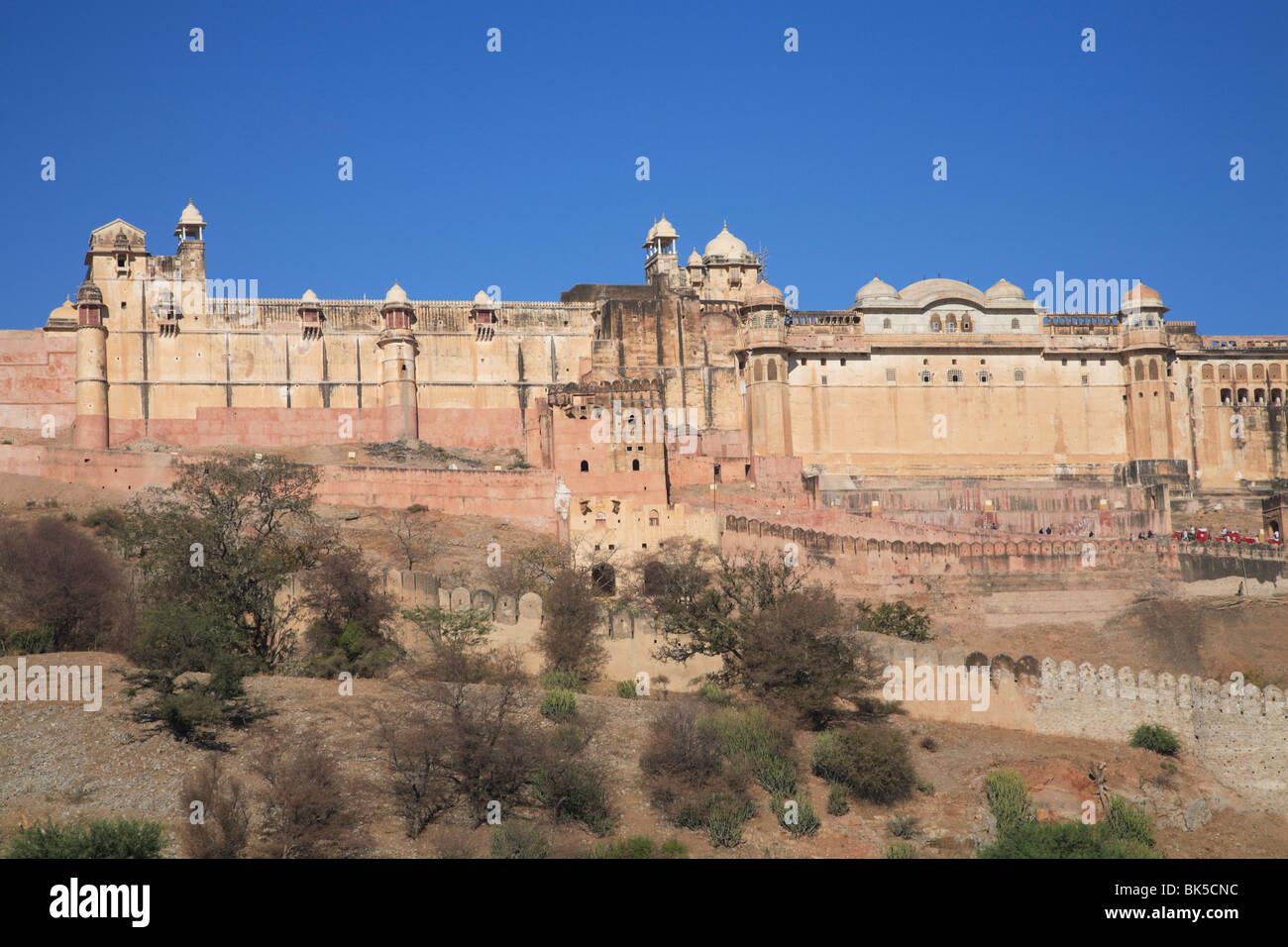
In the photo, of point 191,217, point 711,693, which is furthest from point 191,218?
point 711,693

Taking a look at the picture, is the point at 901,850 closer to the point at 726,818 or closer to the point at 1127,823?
the point at 726,818

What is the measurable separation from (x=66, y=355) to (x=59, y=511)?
1270 centimetres

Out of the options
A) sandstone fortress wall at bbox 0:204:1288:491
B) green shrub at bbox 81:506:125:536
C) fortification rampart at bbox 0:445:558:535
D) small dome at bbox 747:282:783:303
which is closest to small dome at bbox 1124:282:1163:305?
sandstone fortress wall at bbox 0:204:1288:491

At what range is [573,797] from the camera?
26.4 metres

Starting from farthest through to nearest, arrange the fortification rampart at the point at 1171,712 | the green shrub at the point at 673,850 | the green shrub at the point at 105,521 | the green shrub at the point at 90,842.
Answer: the green shrub at the point at 105,521 < the fortification rampart at the point at 1171,712 < the green shrub at the point at 673,850 < the green shrub at the point at 90,842

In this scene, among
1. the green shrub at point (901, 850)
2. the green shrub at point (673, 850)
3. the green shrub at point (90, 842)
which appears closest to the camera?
the green shrub at point (90, 842)

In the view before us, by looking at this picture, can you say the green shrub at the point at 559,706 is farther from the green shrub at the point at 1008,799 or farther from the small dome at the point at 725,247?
the small dome at the point at 725,247

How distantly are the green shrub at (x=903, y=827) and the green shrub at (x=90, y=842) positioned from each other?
12.6 metres

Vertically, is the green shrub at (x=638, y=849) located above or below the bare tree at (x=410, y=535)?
below

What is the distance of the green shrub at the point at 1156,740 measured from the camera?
3169cm

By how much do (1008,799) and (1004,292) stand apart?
1459 inches

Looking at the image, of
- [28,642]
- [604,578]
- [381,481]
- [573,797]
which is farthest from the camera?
[381,481]

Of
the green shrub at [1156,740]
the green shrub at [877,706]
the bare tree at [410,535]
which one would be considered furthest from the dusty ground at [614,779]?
the bare tree at [410,535]
